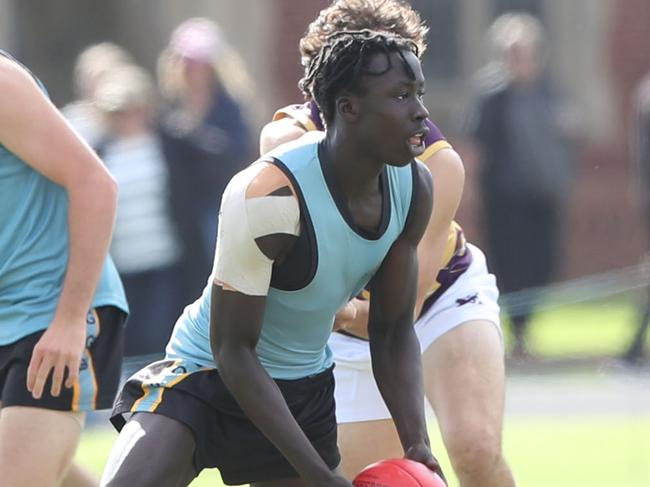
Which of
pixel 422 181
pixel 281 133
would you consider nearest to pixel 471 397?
pixel 281 133

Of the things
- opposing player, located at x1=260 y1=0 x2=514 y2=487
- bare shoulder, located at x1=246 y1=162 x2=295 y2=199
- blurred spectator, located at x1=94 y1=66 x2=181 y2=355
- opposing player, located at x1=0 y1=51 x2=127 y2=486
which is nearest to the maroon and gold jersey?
opposing player, located at x1=260 y1=0 x2=514 y2=487

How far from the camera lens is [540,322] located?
564 inches

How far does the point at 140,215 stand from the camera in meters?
11.7

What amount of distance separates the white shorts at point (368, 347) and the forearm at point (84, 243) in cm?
115

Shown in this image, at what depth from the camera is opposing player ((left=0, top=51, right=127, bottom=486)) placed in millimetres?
4910

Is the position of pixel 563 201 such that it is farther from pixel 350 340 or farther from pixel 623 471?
pixel 350 340

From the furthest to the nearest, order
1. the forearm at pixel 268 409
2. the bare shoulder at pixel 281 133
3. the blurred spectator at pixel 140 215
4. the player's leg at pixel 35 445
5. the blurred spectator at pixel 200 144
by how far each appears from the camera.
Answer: the blurred spectator at pixel 200 144 → the blurred spectator at pixel 140 215 → the bare shoulder at pixel 281 133 → the player's leg at pixel 35 445 → the forearm at pixel 268 409

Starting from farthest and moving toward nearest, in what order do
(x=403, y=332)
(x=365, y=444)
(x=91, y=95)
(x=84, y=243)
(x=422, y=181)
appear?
1. (x=91, y=95)
2. (x=365, y=444)
3. (x=84, y=243)
4. (x=403, y=332)
5. (x=422, y=181)

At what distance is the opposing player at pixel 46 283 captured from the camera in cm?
491

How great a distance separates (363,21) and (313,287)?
0.98 m

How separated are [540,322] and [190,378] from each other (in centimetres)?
991

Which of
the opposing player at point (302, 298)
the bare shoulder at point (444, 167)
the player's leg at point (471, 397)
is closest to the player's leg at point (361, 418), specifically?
the player's leg at point (471, 397)

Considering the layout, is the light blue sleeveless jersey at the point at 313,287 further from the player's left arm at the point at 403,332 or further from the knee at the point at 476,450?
the knee at the point at 476,450

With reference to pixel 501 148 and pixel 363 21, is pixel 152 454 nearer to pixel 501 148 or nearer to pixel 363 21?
pixel 363 21
